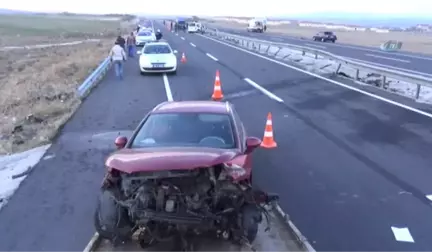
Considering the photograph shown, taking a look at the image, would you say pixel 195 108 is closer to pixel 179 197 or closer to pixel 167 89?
pixel 179 197

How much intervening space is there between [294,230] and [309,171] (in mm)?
3413

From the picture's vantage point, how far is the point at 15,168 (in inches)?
437

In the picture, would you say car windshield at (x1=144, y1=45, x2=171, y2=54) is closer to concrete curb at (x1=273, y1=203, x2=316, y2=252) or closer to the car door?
the car door

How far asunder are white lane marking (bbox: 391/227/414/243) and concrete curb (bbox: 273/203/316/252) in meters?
1.24

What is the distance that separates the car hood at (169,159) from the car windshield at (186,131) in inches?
24.9

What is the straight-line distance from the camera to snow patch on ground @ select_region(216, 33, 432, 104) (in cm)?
2083

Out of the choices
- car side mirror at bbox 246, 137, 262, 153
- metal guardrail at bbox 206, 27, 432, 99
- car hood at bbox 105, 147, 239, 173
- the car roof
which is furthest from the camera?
metal guardrail at bbox 206, 27, 432, 99

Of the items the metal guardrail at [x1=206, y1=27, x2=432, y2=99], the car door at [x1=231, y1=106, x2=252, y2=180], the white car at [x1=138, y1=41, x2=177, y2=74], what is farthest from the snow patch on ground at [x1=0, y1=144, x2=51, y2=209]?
the white car at [x1=138, y1=41, x2=177, y2=74]

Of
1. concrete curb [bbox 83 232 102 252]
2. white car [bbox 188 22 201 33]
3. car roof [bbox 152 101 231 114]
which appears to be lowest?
white car [bbox 188 22 201 33]

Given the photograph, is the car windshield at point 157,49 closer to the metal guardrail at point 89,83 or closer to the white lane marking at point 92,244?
the metal guardrail at point 89,83

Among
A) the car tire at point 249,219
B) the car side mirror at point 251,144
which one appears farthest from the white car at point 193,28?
the car tire at point 249,219

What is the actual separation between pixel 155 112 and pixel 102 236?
2109 mm

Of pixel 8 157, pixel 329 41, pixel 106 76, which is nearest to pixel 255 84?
pixel 106 76

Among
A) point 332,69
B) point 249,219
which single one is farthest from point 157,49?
point 249,219
